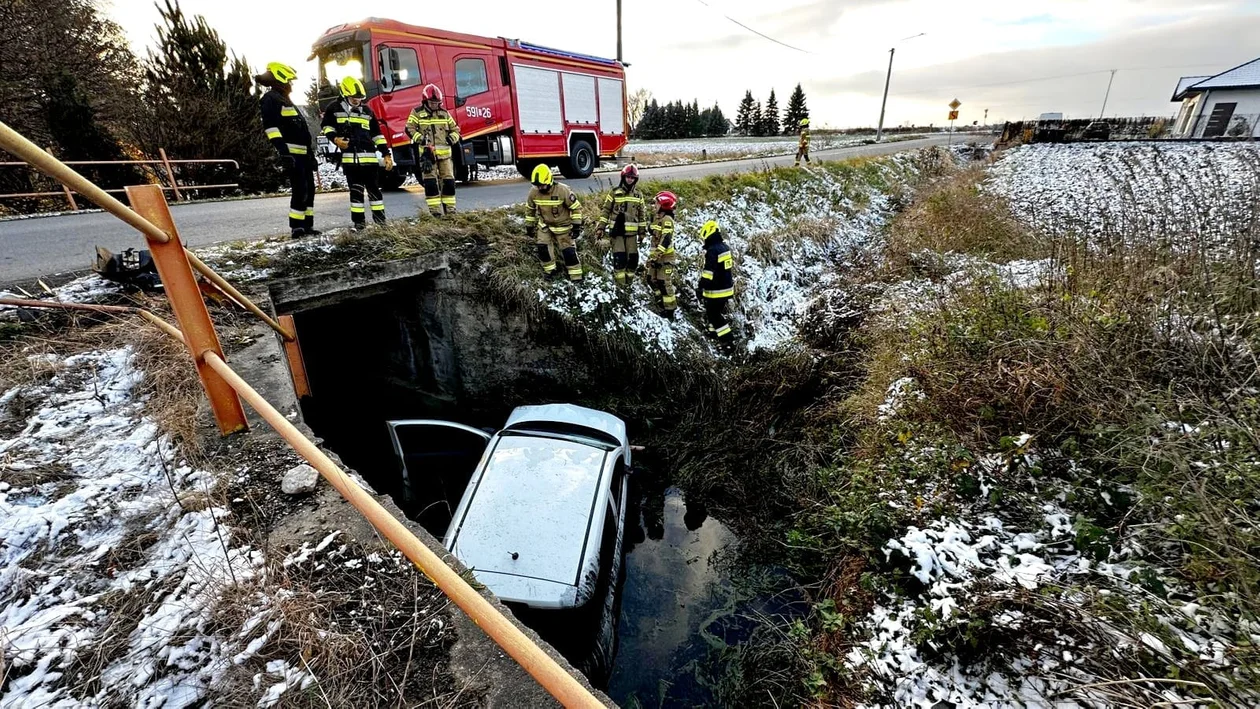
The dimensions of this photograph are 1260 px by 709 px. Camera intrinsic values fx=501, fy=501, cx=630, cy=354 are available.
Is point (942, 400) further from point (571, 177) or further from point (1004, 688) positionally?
point (571, 177)

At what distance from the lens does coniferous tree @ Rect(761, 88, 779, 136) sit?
60.6m

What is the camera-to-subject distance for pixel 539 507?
13.3 feet

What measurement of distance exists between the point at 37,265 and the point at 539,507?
597cm

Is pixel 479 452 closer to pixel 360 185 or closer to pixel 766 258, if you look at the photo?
pixel 360 185

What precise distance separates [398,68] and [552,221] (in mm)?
5909

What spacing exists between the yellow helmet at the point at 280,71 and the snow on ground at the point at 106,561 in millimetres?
3750

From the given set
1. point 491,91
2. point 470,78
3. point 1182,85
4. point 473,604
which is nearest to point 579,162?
point 491,91

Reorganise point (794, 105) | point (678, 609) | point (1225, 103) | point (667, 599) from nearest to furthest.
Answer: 1. point (678, 609)
2. point (667, 599)
3. point (1225, 103)
4. point (794, 105)

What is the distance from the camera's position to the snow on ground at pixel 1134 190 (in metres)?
5.07

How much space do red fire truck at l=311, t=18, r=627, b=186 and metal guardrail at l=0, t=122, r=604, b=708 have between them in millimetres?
6504

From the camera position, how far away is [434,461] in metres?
5.57

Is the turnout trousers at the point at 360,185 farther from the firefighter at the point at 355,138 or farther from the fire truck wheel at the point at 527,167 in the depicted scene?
the fire truck wheel at the point at 527,167

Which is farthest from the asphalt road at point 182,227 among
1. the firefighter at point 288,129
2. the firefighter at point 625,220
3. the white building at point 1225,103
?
the white building at point 1225,103

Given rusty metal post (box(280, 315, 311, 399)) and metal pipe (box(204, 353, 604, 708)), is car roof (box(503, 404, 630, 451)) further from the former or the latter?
metal pipe (box(204, 353, 604, 708))
